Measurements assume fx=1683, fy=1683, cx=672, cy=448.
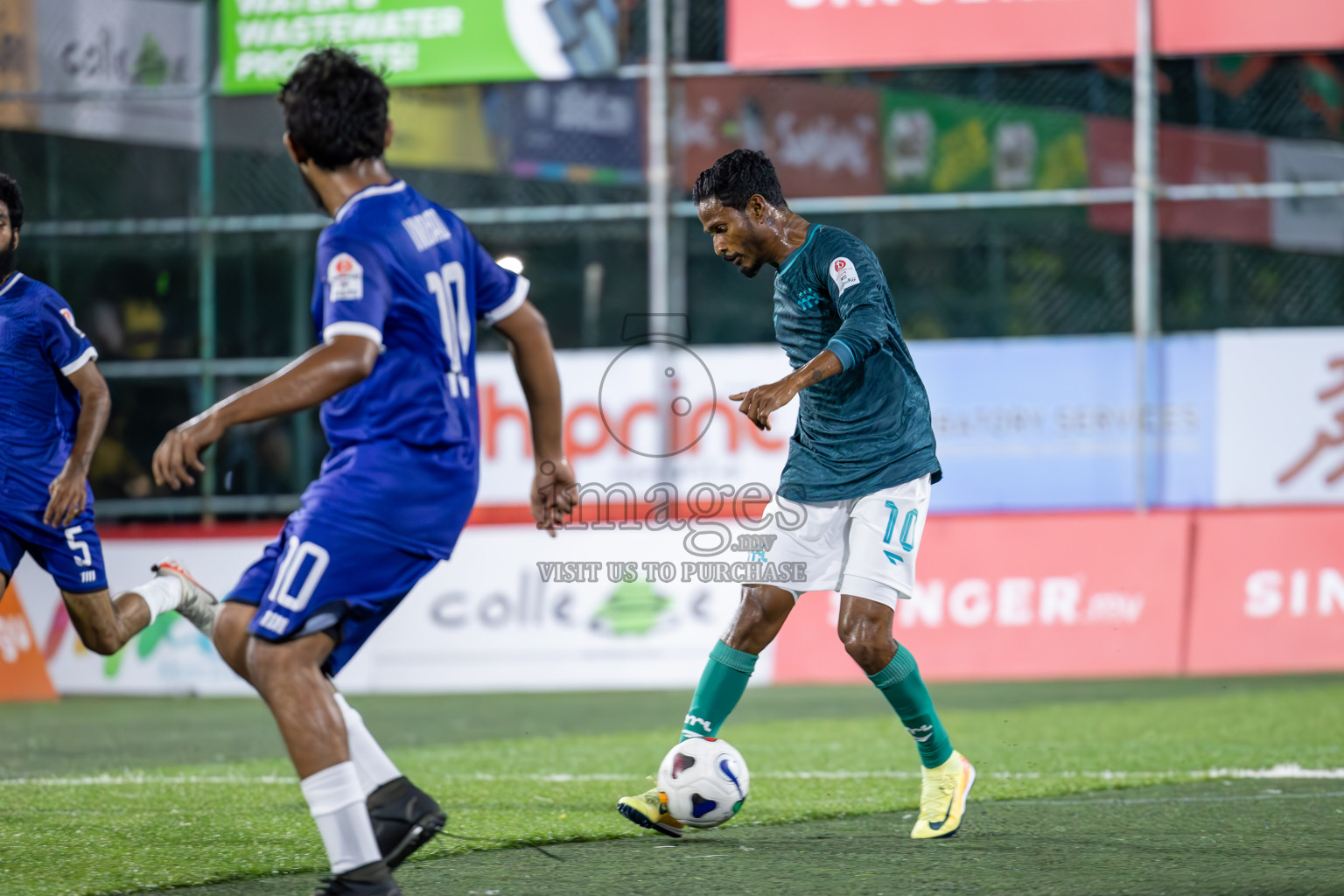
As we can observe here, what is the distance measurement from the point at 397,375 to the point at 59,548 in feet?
9.33

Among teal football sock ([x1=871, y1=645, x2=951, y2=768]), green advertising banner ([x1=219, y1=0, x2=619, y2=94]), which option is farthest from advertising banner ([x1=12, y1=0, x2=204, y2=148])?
teal football sock ([x1=871, y1=645, x2=951, y2=768])

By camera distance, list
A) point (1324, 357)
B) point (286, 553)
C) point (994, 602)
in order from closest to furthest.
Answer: point (286, 553), point (994, 602), point (1324, 357)

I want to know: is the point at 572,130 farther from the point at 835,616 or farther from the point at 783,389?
the point at 783,389

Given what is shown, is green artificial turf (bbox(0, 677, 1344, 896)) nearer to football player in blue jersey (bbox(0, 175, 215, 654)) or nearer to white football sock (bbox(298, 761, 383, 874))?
white football sock (bbox(298, 761, 383, 874))

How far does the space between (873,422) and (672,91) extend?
11.2 metres

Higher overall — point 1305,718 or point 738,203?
point 738,203

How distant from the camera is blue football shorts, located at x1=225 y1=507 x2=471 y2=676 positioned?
3.89 m

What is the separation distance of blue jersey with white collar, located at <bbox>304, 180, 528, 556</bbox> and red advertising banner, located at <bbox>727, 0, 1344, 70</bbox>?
1231 centimetres

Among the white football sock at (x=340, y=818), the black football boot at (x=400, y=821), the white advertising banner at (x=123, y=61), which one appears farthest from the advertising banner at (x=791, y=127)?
the white football sock at (x=340, y=818)

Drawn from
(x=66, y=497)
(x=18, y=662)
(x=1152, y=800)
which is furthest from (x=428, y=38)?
(x=1152, y=800)

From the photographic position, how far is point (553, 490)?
4.41 meters

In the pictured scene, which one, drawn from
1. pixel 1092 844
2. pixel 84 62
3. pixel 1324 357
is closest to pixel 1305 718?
pixel 1092 844

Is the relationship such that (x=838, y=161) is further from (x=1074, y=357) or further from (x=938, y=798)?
(x=938, y=798)

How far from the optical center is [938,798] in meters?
5.42
